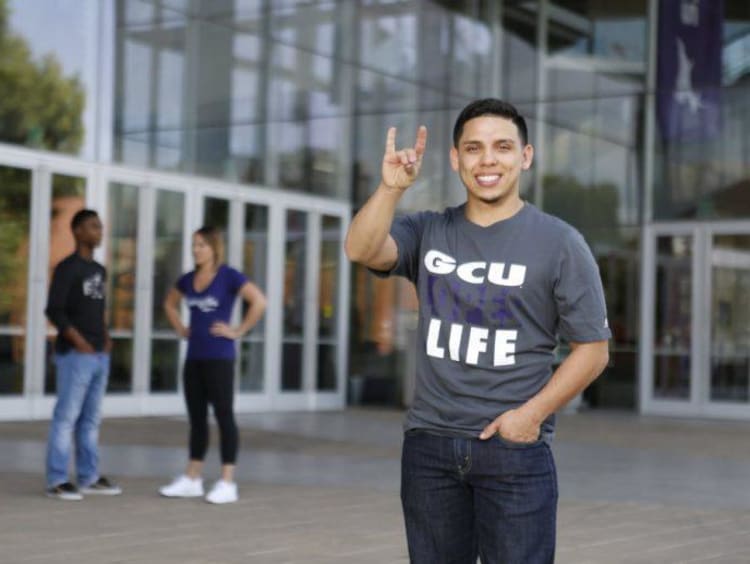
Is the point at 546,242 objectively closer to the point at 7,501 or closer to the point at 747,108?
the point at 7,501

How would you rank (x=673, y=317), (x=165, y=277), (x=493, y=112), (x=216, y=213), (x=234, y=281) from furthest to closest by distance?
1. (x=673, y=317)
2. (x=216, y=213)
3. (x=165, y=277)
4. (x=234, y=281)
5. (x=493, y=112)

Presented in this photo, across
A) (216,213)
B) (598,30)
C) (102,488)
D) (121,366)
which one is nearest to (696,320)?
(598,30)

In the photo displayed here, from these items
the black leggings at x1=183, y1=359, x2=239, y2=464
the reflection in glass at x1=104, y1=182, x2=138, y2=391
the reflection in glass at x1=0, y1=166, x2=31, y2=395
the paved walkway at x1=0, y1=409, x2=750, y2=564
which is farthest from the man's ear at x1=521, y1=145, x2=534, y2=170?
the reflection in glass at x1=104, y1=182, x2=138, y2=391

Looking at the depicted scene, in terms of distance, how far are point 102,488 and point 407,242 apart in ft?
18.0

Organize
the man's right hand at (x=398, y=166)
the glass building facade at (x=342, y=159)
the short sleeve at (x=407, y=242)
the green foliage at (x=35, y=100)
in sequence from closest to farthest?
the man's right hand at (x=398, y=166) → the short sleeve at (x=407, y=242) → the green foliage at (x=35, y=100) → the glass building facade at (x=342, y=159)

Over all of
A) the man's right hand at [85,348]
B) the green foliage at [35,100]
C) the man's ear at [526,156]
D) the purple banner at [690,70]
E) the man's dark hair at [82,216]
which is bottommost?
the man's right hand at [85,348]

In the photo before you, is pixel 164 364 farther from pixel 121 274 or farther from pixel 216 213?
pixel 216 213

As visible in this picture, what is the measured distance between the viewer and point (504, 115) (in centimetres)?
322

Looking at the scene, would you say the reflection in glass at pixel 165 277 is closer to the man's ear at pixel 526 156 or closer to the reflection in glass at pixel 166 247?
the reflection in glass at pixel 166 247

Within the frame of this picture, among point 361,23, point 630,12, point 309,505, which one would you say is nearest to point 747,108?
point 630,12

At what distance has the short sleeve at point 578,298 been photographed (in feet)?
10.3

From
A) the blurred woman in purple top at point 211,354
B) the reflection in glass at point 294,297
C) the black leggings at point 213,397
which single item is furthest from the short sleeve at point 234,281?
the reflection in glass at point 294,297

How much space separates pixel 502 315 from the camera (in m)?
3.17

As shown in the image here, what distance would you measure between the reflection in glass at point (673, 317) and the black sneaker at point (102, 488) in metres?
12.0
